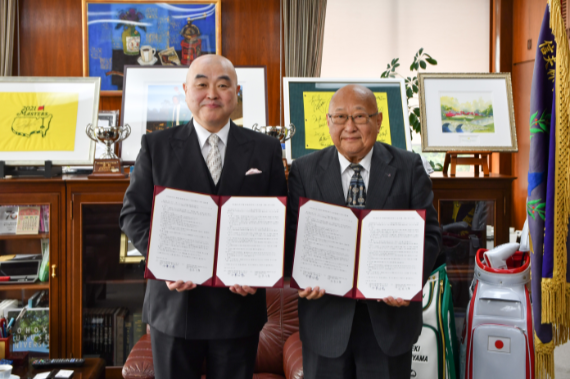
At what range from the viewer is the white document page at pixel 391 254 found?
4.27 ft

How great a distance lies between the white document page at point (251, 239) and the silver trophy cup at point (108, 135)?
1319 millimetres

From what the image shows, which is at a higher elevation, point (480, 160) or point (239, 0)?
point (239, 0)

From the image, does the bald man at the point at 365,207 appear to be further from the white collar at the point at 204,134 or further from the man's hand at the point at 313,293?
the white collar at the point at 204,134

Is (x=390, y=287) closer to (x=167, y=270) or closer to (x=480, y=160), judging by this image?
(x=167, y=270)

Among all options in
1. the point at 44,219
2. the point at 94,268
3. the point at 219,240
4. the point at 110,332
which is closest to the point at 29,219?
the point at 44,219

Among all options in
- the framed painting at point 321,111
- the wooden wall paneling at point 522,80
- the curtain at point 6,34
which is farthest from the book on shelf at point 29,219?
the wooden wall paneling at point 522,80

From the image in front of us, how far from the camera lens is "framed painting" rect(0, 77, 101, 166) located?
2445 mm

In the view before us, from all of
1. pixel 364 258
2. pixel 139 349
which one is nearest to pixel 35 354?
pixel 139 349

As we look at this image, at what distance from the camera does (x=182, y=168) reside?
1.38m

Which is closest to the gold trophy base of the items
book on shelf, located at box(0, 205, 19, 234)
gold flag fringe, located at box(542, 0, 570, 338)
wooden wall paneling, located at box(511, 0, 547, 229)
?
book on shelf, located at box(0, 205, 19, 234)

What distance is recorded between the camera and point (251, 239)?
4.34ft

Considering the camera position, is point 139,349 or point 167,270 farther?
point 139,349

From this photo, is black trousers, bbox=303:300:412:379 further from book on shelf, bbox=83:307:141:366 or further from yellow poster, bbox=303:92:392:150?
book on shelf, bbox=83:307:141:366

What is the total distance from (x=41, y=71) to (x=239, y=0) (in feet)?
5.28
